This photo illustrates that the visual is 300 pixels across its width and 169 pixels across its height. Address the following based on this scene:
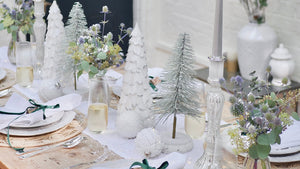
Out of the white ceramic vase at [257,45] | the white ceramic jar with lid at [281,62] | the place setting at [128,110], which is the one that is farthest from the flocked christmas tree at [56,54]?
the white ceramic jar with lid at [281,62]

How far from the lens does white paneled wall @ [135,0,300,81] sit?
305 cm

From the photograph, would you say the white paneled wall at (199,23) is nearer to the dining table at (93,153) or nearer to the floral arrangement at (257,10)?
the floral arrangement at (257,10)

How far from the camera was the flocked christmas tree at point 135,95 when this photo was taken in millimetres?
1361

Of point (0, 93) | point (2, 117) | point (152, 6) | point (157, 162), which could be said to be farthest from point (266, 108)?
point (152, 6)

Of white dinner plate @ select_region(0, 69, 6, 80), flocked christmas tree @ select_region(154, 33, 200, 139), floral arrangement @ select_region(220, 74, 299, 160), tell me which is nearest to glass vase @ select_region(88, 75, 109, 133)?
flocked christmas tree @ select_region(154, 33, 200, 139)

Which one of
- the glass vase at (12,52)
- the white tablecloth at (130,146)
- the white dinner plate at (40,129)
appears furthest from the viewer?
the glass vase at (12,52)

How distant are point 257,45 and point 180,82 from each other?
1.75m

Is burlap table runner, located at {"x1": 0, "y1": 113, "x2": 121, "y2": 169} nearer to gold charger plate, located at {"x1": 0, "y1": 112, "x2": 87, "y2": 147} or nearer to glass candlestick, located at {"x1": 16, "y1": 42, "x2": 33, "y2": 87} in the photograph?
gold charger plate, located at {"x1": 0, "y1": 112, "x2": 87, "y2": 147}

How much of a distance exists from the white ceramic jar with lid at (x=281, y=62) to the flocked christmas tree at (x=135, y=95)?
175 cm

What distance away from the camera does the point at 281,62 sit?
2920mm

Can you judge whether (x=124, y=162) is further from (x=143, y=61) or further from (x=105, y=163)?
(x=143, y=61)

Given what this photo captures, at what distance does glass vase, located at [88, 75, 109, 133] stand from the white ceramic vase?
170 centimetres

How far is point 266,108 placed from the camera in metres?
1.02

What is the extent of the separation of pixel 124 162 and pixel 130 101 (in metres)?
0.22
